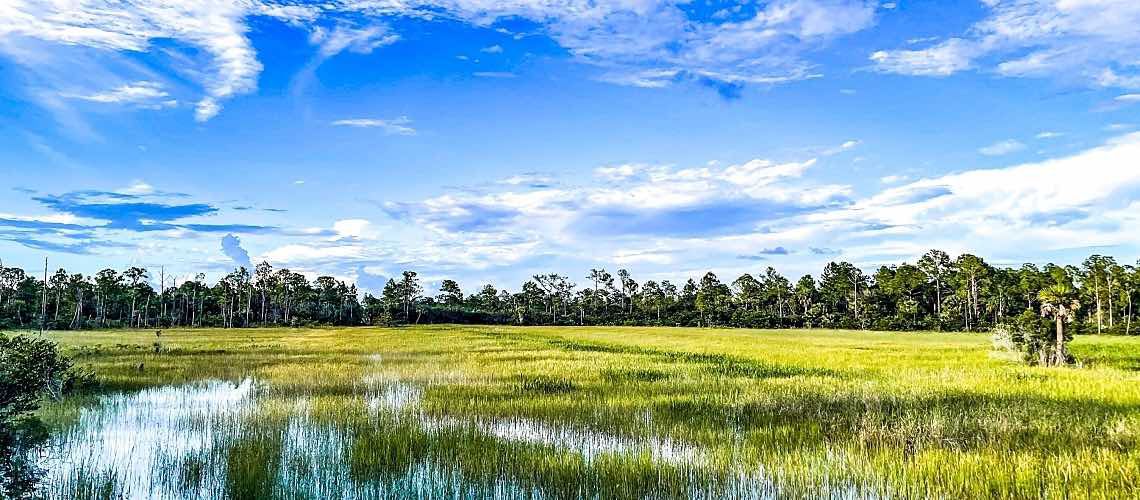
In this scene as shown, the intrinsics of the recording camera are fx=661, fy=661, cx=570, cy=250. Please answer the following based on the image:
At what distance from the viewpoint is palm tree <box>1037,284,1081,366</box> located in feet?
70.0

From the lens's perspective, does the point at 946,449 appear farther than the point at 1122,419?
No

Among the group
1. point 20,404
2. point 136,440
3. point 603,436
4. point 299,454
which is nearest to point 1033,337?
point 603,436

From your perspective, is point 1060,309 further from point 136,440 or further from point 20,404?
point 20,404

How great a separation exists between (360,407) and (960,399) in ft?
38.6

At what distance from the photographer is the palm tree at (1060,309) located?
2133 centimetres

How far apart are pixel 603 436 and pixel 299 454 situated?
4.24 m

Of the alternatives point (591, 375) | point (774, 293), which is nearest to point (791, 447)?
point (591, 375)

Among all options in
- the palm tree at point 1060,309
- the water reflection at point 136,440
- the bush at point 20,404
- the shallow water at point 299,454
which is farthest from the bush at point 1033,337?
the bush at point 20,404

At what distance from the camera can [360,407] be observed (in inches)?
493

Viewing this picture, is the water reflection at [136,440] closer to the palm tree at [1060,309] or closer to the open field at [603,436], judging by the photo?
the open field at [603,436]

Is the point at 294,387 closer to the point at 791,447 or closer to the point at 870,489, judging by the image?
the point at 791,447

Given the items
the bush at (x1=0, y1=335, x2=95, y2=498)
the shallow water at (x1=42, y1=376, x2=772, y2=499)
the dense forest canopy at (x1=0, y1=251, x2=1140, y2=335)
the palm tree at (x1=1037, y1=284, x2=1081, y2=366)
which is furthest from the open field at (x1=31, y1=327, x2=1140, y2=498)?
the dense forest canopy at (x1=0, y1=251, x2=1140, y2=335)

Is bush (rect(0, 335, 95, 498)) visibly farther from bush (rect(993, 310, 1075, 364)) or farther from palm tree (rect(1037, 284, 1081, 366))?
bush (rect(993, 310, 1075, 364))

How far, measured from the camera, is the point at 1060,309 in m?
21.2
